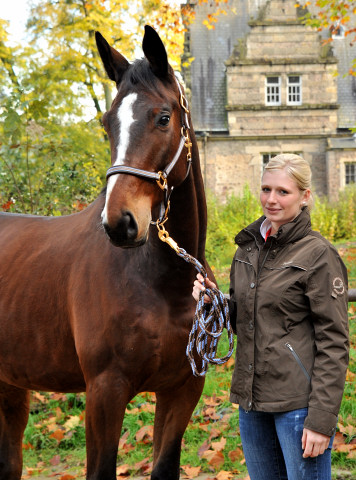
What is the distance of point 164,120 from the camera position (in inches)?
90.1

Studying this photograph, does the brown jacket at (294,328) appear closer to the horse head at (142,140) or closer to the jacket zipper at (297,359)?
the jacket zipper at (297,359)

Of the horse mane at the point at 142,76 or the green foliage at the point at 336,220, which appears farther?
the green foliage at the point at 336,220

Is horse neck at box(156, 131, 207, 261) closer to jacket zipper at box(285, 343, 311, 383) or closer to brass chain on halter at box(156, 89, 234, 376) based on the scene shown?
brass chain on halter at box(156, 89, 234, 376)

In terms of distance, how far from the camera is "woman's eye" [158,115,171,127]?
228cm

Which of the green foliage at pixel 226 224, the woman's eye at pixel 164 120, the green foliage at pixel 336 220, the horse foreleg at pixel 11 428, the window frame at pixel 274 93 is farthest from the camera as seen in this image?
the window frame at pixel 274 93

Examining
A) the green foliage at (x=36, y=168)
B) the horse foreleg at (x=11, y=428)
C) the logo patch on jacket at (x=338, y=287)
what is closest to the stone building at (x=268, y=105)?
the green foliage at (x=36, y=168)

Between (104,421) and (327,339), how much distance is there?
1.09 meters

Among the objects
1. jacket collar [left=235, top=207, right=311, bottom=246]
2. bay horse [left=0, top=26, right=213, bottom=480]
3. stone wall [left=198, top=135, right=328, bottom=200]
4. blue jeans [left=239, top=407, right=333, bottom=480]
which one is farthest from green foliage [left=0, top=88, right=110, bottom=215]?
stone wall [left=198, top=135, right=328, bottom=200]

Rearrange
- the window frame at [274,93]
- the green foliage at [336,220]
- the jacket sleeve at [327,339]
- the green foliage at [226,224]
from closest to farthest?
the jacket sleeve at [327,339] < the green foliage at [226,224] < the green foliage at [336,220] < the window frame at [274,93]

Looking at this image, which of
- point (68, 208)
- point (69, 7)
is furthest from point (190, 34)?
point (68, 208)

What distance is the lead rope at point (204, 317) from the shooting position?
244 cm

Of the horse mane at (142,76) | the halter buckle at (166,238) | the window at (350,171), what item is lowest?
the halter buckle at (166,238)

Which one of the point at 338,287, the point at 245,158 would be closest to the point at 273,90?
the point at 245,158

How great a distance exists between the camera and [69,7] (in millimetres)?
17094
